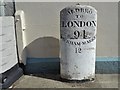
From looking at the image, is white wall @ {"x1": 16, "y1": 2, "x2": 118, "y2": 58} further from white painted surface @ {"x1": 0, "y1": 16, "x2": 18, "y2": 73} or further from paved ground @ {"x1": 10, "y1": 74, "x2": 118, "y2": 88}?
paved ground @ {"x1": 10, "y1": 74, "x2": 118, "y2": 88}

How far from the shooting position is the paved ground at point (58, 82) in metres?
5.25

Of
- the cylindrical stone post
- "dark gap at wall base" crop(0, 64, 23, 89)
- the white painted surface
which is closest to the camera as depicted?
"dark gap at wall base" crop(0, 64, 23, 89)

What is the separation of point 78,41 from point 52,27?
3.58ft

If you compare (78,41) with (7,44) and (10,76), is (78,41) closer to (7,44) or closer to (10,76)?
(7,44)

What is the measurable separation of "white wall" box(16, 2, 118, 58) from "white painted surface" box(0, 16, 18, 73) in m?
0.48

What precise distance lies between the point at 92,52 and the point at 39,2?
6.22ft

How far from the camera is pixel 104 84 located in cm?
534

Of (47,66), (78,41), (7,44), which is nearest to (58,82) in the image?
(47,66)

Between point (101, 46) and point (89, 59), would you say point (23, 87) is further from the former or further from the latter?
point (101, 46)

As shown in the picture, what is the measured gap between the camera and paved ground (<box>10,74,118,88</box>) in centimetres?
525

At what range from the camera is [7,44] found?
17.8 feet

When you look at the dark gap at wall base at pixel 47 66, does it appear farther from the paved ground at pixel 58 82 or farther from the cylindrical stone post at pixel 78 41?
the cylindrical stone post at pixel 78 41

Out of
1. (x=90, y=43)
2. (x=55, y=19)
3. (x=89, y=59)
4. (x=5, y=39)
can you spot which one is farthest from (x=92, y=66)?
(x=5, y=39)

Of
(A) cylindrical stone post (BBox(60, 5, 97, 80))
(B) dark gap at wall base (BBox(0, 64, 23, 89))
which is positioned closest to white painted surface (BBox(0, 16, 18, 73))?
(B) dark gap at wall base (BBox(0, 64, 23, 89))
